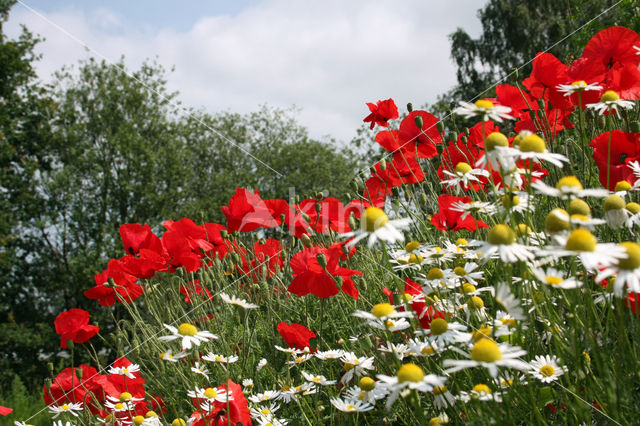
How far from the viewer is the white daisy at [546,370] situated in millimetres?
969

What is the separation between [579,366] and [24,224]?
16.4m

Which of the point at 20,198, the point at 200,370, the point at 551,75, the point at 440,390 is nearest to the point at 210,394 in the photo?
the point at 200,370

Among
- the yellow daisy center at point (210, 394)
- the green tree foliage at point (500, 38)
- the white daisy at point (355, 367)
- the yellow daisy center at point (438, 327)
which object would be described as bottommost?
the white daisy at point (355, 367)

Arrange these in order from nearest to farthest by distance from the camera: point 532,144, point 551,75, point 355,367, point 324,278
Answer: point 532,144
point 355,367
point 324,278
point 551,75

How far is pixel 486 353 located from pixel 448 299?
1.97 feet

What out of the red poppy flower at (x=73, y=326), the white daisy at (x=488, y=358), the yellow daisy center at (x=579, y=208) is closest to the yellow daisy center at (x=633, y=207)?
the yellow daisy center at (x=579, y=208)

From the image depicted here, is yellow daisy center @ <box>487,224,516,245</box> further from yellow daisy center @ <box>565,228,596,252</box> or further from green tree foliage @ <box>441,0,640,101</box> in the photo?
green tree foliage @ <box>441,0,640,101</box>

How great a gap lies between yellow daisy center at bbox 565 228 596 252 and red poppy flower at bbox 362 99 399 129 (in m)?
1.34

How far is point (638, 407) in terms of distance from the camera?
1004 millimetres

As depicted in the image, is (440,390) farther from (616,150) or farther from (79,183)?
(79,183)

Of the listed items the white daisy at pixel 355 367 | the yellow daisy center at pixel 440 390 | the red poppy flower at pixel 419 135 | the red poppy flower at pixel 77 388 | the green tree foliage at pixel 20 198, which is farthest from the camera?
the green tree foliage at pixel 20 198

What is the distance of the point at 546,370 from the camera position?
1002 mm

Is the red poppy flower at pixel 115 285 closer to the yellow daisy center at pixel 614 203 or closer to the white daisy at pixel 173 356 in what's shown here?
the white daisy at pixel 173 356

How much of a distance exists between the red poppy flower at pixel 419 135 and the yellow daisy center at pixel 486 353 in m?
1.13
